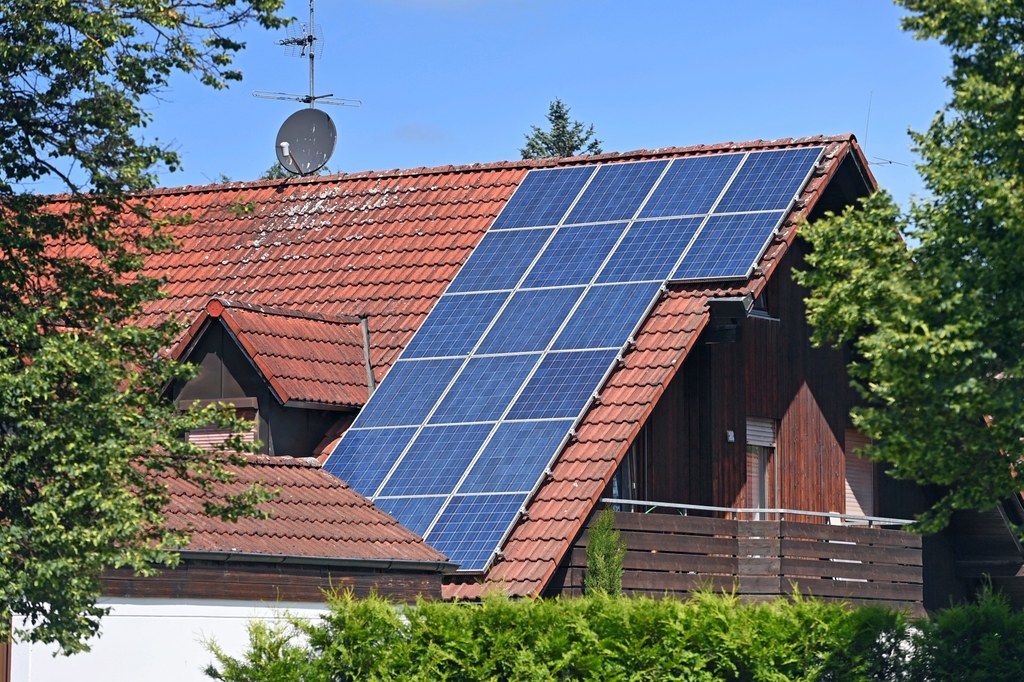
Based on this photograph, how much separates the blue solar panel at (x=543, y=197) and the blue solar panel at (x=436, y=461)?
4.72 metres

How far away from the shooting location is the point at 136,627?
64.1 feet

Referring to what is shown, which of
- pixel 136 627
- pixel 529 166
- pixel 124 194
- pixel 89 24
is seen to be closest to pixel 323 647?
pixel 136 627

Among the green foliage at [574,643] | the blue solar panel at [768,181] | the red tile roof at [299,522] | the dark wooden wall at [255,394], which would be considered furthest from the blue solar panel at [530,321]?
the green foliage at [574,643]

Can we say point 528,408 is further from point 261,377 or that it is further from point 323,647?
point 323,647

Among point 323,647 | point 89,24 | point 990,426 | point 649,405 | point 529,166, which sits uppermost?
point 529,166

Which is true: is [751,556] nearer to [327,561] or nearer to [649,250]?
[649,250]

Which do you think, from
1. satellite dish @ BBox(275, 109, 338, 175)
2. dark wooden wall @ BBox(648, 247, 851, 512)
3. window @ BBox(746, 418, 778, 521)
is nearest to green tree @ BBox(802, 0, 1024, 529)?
dark wooden wall @ BBox(648, 247, 851, 512)

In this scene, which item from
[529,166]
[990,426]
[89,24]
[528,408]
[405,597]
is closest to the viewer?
[89,24]

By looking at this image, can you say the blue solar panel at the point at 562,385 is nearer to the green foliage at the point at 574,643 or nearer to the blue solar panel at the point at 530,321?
the blue solar panel at the point at 530,321

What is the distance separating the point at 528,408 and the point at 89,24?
974 cm

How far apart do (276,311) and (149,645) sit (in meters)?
7.66

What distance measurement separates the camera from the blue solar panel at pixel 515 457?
75.5 ft

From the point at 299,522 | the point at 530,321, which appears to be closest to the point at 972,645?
the point at 530,321

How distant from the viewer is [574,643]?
752 inches
